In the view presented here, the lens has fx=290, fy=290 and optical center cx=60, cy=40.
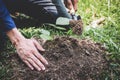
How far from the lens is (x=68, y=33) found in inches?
125

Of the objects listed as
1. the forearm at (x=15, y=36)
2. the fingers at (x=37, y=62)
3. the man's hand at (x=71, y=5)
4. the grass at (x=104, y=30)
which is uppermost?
the forearm at (x=15, y=36)

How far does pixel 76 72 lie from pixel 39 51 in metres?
0.41

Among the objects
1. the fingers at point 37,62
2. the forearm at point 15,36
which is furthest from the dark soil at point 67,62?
the forearm at point 15,36

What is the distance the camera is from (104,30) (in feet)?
10.9

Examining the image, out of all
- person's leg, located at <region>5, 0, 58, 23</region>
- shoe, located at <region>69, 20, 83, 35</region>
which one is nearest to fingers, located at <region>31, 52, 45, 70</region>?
shoe, located at <region>69, 20, 83, 35</region>

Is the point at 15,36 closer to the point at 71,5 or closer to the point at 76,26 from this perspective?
the point at 76,26

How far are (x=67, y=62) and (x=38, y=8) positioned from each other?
1053 mm

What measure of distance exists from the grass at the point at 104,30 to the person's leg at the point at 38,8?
0.15 metres

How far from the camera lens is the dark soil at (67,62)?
2.44 m

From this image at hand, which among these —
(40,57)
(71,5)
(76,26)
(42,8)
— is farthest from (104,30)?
(40,57)

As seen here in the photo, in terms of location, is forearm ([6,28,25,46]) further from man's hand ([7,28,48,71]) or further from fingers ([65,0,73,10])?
fingers ([65,0,73,10])

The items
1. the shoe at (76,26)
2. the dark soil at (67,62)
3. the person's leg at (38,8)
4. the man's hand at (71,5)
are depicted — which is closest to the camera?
the dark soil at (67,62)

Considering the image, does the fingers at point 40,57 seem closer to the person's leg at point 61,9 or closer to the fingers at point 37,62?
the fingers at point 37,62

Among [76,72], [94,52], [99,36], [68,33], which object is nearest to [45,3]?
[68,33]
